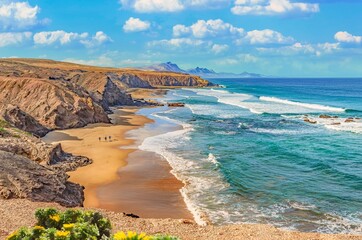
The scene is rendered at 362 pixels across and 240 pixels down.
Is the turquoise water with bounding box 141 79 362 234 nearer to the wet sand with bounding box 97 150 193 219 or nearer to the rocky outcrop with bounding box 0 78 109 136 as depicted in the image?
the wet sand with bounding box 97 150 193 219

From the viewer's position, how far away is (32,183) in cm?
1936

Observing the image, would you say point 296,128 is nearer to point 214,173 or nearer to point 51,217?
point 214,173

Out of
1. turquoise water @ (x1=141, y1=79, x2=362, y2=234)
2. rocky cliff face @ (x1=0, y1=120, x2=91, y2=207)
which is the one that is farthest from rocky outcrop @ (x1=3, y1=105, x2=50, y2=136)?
rocky cliff face @ (x1=0, y1=120, x2=91, y2=207)

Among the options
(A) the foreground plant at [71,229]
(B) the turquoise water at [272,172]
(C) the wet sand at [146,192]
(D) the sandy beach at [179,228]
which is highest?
(A) the foreground plant at [71,229]

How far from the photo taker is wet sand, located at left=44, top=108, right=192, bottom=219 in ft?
72.9

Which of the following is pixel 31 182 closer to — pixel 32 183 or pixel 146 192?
pixel 32 183

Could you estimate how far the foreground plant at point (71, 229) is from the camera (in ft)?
27.8

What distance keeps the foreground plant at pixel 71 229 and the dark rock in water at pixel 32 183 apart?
6512 millimetres

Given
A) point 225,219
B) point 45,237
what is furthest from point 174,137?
point 45,237

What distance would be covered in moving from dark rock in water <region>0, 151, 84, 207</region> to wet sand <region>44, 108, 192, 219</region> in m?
1.85

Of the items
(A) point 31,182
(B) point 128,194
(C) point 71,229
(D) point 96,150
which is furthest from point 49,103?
(C) point 71,229

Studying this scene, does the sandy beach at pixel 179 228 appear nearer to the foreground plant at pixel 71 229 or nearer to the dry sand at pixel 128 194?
the dry sand at pixel 128 194

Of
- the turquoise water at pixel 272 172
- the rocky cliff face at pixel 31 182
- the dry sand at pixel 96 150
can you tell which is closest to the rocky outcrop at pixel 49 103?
the dry sand at pixel 96 150

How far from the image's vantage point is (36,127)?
4122cm
